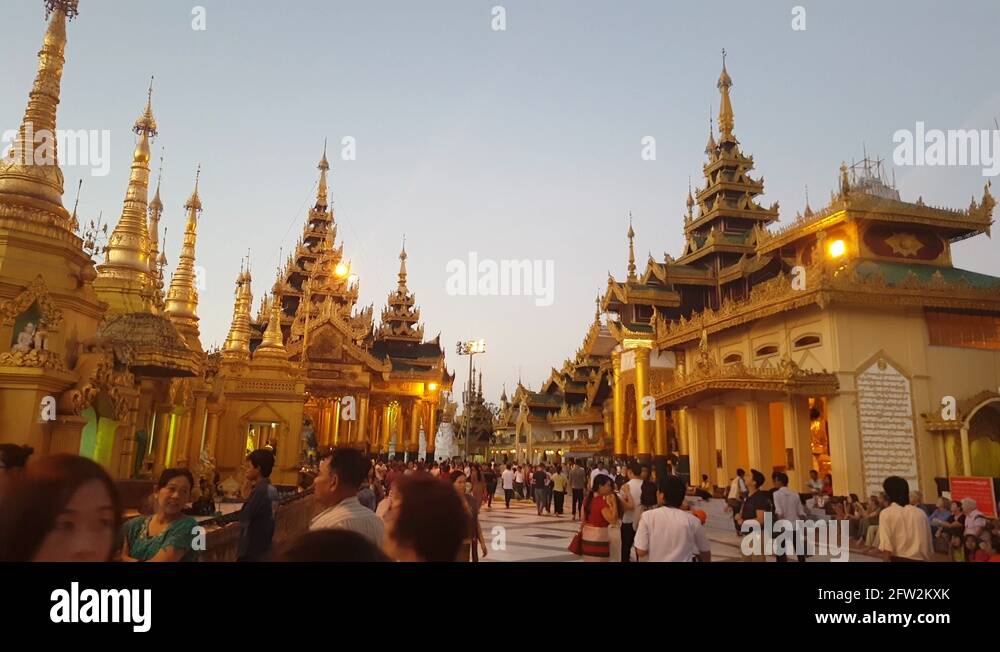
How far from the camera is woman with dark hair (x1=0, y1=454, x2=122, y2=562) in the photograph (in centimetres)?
194

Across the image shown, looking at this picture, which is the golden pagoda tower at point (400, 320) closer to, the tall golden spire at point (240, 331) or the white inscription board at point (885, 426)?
the tall golden spire at point (240, 331)

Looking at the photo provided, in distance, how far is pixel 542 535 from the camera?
14.2 meters

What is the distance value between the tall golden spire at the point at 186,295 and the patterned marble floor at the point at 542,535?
12271 millimetres

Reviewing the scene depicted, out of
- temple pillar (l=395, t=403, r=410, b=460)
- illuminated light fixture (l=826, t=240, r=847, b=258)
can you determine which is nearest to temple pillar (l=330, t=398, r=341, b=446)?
temple pillar (l=395, t=403, r=410, b=460)

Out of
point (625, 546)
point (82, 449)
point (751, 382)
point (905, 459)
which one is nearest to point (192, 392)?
point (82, 449)

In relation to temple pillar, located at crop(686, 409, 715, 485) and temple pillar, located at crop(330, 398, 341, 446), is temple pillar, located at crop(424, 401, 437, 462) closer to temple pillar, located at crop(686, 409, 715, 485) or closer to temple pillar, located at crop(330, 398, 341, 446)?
temple pillar, located at crop(330, 398, 341, 446)

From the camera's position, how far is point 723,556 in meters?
11.5

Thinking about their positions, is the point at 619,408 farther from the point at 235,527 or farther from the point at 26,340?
the point at 235,527

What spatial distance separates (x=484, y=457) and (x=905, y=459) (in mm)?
44000

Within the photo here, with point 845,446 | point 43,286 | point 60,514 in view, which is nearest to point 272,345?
point 43,286

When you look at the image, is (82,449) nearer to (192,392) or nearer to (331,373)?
(192,392)

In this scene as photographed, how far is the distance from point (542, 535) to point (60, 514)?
1310cm

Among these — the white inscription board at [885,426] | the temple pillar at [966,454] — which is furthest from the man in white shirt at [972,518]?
the temple pillar at [966,454]
